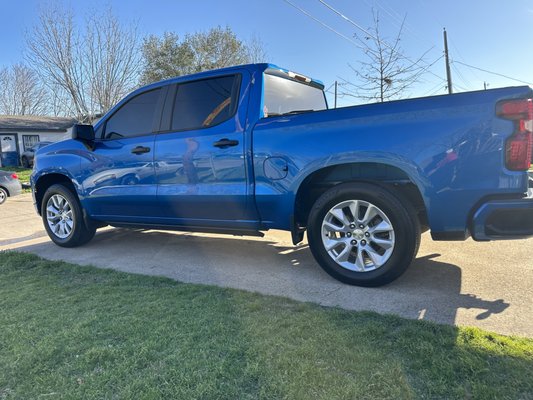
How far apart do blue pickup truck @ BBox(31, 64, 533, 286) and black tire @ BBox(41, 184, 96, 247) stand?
0.02 metres

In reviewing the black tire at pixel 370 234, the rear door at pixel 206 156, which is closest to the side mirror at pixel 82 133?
the rear door at pixel 206 156

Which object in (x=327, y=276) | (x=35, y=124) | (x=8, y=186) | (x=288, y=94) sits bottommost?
(x=327, y=276)

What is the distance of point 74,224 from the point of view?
5.34m

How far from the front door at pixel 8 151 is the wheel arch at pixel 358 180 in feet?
87.1

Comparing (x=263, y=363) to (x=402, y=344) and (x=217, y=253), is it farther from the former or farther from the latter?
(x=217, y=253)

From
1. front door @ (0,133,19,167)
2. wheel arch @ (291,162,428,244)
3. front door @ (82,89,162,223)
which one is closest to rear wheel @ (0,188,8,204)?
front door @ (82,89,162,223)

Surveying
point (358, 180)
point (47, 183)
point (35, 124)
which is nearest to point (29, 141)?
point (35, 124)

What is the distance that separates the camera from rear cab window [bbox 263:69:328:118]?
4.15m

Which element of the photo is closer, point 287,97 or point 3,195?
point 287,97

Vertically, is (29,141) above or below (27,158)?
above

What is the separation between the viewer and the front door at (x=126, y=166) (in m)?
4.60

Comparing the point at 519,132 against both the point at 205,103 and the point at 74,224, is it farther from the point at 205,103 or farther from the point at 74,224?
the point at 74,224

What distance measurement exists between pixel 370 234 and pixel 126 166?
291 cm

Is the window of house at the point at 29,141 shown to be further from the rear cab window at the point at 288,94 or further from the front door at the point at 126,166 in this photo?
the rear cab window at the point at 288,94
